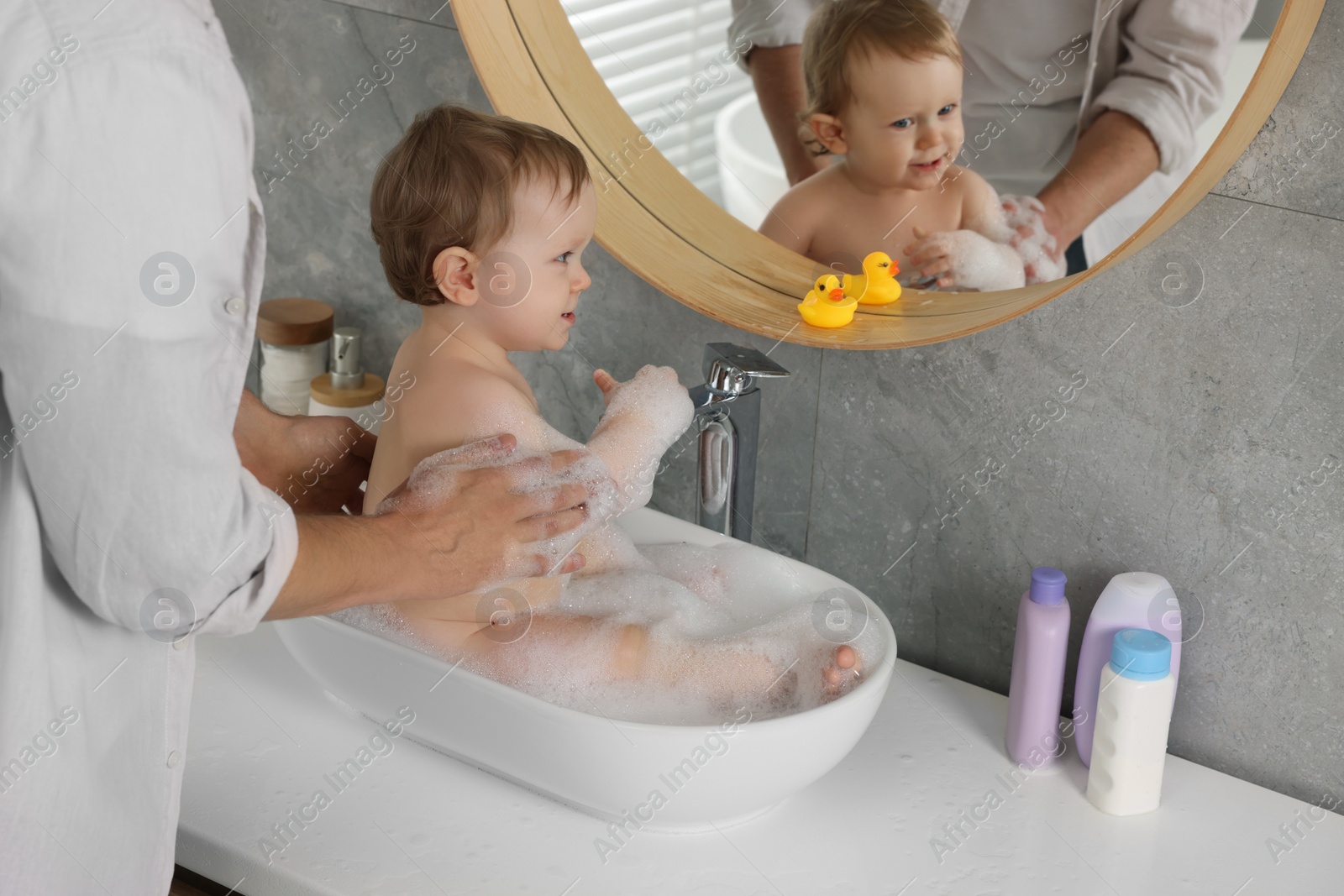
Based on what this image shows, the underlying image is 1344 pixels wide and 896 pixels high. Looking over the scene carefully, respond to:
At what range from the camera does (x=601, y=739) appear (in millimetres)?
917

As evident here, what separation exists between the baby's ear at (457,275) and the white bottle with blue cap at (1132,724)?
0.63m

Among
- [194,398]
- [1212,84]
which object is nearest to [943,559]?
[1212,84]

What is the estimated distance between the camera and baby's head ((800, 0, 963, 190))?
1.13 m

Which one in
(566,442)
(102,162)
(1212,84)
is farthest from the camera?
(566,442)

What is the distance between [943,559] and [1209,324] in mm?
346

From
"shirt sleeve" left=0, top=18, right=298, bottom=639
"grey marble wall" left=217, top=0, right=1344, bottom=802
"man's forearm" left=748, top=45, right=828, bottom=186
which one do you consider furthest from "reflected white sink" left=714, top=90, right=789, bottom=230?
"shirt sleeve" left=0, top=18, right=298, bottom=639

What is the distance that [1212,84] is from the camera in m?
0.94

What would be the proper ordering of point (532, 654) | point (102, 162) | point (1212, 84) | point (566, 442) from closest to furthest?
point (102, 162), point (1212, 84), point (532, 654), point (566, 442)

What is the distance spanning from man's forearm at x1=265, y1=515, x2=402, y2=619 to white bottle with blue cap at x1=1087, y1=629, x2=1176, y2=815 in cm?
59

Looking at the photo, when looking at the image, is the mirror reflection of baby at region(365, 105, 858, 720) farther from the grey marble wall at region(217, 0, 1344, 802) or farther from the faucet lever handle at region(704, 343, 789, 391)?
the grey marble wall at region(217, 0, 1344, 802)

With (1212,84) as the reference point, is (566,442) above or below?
below

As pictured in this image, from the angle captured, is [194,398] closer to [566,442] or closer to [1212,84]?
[566,442]

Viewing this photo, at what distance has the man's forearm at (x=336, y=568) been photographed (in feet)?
2.57

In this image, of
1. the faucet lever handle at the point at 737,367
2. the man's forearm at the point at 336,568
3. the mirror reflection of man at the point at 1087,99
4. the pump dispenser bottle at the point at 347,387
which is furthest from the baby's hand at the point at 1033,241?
the pump dispenser bottle at the point at 347,387
